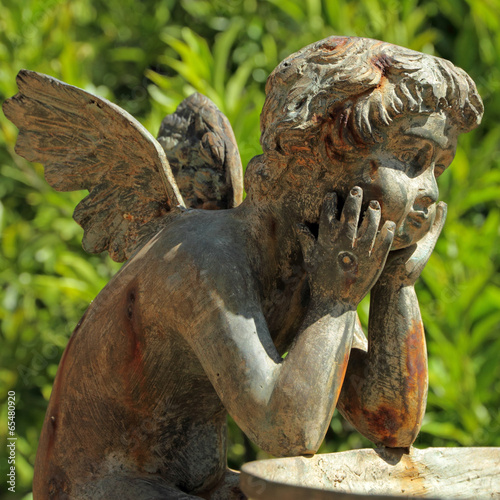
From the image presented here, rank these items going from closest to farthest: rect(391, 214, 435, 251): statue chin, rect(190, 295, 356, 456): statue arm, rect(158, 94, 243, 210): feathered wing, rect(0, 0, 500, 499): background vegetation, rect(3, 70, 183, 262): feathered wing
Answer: rect(190, 295, 356, 456): statue arm → rect(391, 214, 435, 251): statue chin → rect(3, 70, 183, 262): feathered wing → rect(158, 94, 243, 210): feathered wing → rect(0, 0, 500, 499): background vegetation

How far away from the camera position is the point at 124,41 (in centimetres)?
478

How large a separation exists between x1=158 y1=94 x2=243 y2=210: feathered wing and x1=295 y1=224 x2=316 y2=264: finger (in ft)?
1.63

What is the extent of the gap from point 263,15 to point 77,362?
3.18 metres

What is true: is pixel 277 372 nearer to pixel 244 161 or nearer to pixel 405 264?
pixel 405 264

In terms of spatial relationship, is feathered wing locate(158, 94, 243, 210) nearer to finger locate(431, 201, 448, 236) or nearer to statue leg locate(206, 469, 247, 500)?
finger locate(431, 201, 448, 236)

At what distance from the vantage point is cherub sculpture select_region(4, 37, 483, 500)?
150cm

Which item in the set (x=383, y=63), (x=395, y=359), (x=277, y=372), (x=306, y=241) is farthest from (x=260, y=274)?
(x=383, y=63)

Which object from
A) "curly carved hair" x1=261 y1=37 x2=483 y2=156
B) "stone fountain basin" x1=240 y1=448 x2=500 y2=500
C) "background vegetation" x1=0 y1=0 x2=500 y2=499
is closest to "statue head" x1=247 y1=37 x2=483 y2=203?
"curly carved hair" x1=261 y1=37 x2=483 y2=156

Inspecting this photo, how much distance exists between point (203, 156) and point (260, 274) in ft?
1.76

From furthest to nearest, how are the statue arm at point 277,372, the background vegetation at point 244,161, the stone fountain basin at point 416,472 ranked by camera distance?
1. the background vegetation at point 244,161
2. the stone fountain basin at point 416,472
3. the statue arm at point 277,372

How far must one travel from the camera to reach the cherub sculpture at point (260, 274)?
1.50 metres

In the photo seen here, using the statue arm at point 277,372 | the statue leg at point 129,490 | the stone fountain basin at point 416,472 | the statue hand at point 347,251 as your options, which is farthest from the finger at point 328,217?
the statue leg at point 129,490

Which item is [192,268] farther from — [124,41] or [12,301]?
[124,41]

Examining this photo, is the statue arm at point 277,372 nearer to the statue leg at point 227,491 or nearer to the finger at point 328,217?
the finger at point 328,217
